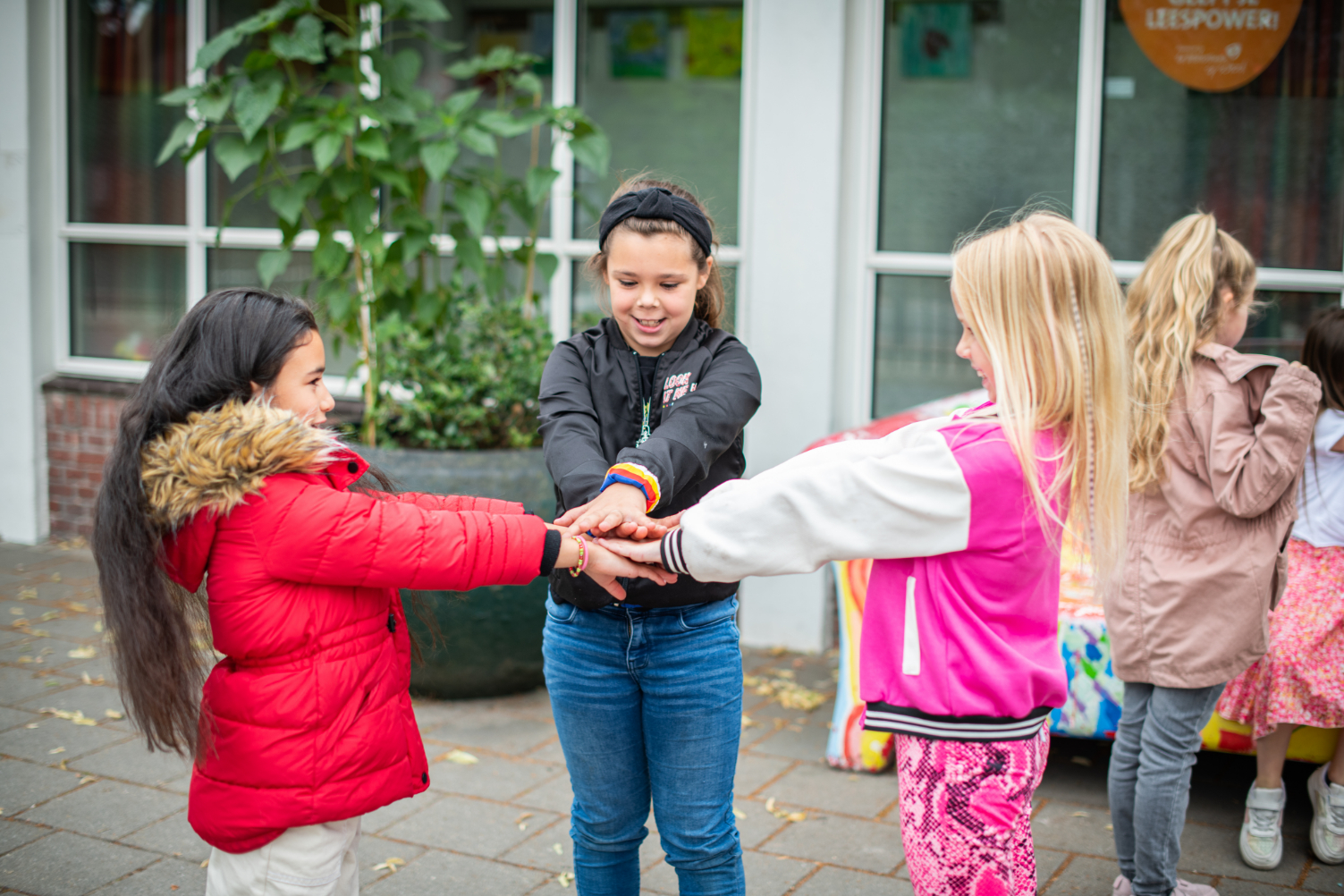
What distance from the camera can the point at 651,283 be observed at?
2.24 meters

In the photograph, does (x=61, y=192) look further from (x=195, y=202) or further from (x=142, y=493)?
(x=142, y=493)

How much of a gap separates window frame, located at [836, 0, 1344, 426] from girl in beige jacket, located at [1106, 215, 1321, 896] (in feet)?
6.66

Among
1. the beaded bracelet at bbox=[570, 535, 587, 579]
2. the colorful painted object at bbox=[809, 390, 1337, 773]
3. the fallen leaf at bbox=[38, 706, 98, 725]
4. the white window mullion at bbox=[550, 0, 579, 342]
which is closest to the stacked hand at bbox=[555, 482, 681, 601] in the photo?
the beaded bracelet at bbox=[570, 535, 587, 579]

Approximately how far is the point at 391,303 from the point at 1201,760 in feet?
11.5

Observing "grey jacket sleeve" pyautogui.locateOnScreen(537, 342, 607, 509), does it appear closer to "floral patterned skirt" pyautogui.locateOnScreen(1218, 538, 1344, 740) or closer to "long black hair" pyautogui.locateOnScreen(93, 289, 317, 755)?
"long black hair" pyautogui.locateOnScreen(93, 289, 317, 755)

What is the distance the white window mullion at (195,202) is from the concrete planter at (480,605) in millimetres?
2890

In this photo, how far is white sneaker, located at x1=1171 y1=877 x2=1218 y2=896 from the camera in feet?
9.52

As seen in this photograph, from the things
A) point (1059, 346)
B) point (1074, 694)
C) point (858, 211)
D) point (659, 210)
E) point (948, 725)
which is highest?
point (858, 211)

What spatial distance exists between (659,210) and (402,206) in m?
2.79

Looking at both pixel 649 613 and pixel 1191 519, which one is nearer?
pixel 649 613

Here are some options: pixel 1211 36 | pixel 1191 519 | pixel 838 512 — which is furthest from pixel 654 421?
pixel 1211 36

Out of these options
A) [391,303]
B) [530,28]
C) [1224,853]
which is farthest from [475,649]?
[530,28]

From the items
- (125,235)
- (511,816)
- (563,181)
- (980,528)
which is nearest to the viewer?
(980,528)

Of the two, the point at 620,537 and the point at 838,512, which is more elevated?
the point at 838,512
